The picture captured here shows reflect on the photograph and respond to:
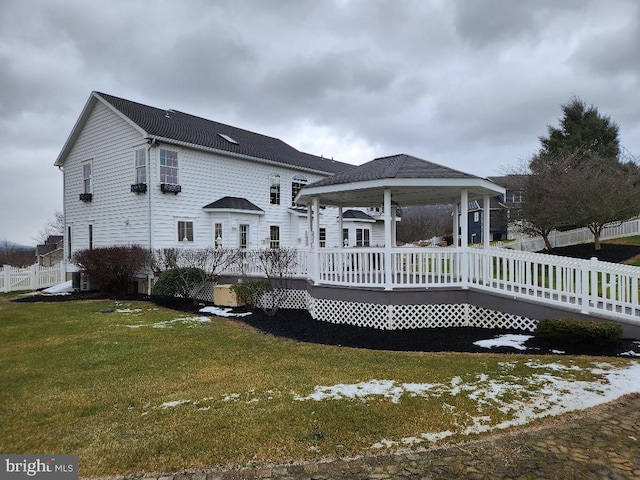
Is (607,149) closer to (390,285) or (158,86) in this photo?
(390,285)

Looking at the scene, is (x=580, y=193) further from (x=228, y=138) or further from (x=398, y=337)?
(x=228, y=138)

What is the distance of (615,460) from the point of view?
2.84 metres

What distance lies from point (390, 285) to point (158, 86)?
16554 millimetres

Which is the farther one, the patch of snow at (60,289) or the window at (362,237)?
the window at (362,237)

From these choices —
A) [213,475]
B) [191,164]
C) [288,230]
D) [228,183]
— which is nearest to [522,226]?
[288,230]

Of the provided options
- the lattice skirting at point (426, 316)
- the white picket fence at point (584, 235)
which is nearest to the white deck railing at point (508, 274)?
the lattice skirting at point (426, 316)

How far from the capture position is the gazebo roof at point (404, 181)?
7.97 metres

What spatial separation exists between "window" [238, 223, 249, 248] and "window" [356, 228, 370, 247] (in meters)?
9.10

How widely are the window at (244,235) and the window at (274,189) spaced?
2.45m

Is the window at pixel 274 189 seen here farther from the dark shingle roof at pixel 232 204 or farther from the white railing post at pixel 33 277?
the white railing post at pixel 33 277

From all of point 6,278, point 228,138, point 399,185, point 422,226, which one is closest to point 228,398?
point 399,185

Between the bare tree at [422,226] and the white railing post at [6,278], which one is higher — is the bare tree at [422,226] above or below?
above

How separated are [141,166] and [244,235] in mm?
5227

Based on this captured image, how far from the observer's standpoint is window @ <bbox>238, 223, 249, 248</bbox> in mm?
17000
